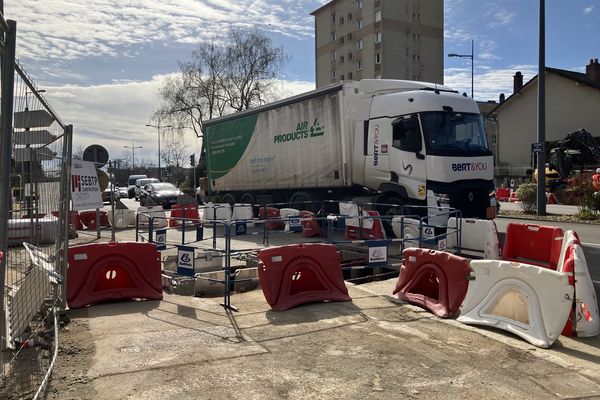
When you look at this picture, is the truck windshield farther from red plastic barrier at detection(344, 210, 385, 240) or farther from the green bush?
the green bush

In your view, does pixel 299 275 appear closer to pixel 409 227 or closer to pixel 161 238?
pixel 161 238

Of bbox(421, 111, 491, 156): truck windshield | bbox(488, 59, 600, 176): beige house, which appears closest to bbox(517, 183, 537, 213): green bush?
bbox(421, 111, 491, 156): truck windshield

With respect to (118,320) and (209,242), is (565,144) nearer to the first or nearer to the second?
(209,242)

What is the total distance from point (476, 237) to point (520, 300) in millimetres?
4417

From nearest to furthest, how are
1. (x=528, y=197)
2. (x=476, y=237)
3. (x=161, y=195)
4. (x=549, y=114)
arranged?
(x=476, y=237) < (x=528, y=197) < (x=161, y=195) < (x=549, y=114)

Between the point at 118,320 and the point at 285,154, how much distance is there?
11061 mm

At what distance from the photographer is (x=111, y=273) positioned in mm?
7004

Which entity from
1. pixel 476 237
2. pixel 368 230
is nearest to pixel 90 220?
pixel 368 230

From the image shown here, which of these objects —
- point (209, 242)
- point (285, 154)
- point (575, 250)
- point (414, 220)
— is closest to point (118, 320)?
point (575, 250)

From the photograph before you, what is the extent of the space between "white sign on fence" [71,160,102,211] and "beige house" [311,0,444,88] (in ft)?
189

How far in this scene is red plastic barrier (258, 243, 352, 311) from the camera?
6539 millimetres

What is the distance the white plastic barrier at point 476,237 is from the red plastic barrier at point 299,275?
3.71 metres

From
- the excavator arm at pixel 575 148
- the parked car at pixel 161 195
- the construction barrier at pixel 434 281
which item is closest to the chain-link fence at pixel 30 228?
the construction barrier at pixel 434 281

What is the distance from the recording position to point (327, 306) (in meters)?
6.54
